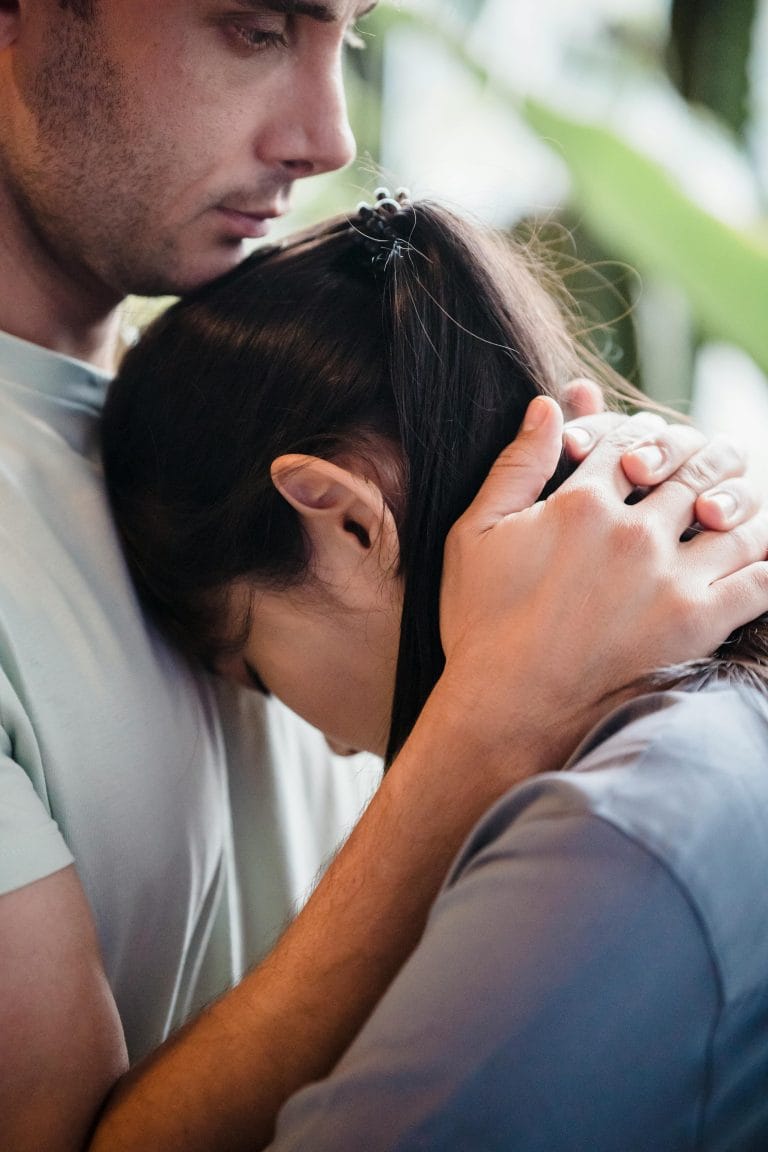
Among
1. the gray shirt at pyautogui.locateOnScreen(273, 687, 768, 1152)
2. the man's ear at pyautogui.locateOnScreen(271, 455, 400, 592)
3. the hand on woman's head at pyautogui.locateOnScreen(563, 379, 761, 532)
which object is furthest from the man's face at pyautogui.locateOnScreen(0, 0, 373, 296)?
the gray shirt at pyautogui.locateOnScreen(273, 687, 768, 1152)

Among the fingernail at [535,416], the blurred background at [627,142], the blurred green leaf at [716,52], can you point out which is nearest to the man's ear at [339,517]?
the fingernail at [535,416]

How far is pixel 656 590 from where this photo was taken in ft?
2.63

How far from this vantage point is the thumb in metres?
0.88

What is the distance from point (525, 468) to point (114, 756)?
0.43 metres

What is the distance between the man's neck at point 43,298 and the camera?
3.63ft

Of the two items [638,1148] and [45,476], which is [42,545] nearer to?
[45,476]

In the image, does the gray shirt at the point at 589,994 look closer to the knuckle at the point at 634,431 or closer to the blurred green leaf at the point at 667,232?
the knuckle at the point at 634,431

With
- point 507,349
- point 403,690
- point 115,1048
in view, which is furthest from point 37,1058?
point 507,349

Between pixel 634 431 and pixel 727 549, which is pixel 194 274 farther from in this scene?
pixel 727 549

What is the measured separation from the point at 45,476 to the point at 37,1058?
48 centimetres

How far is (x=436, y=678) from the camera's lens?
962mm

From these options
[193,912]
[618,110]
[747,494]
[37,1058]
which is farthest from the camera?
[618,110]

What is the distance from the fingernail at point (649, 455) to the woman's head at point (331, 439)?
0.12 meters

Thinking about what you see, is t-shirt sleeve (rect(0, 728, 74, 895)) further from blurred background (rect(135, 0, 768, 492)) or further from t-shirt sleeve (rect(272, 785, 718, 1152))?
blurred background (rect(135, 0, 768, 492))
